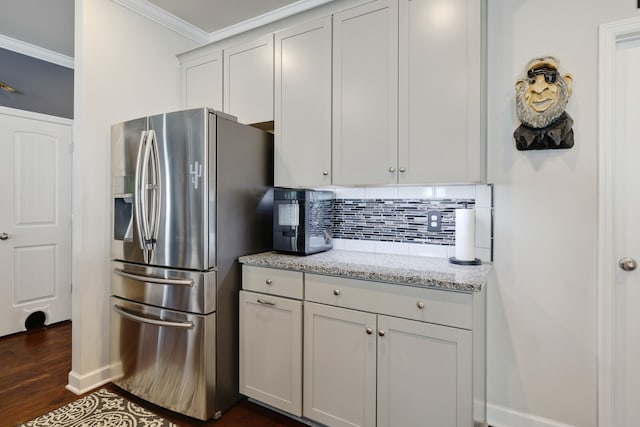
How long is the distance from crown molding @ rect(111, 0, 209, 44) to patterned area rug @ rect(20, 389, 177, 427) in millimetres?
2683

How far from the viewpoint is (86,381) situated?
2.24 meters

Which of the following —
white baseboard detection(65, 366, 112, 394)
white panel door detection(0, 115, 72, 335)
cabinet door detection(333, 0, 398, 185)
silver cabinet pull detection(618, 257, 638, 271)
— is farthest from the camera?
white panel door detection(0, 115, 72, 335)

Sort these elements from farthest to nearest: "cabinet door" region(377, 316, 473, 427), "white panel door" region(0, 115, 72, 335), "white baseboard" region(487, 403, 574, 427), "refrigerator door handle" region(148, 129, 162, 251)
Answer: "white panel door" region(0, 115, 72, 335) < "refrigerator door handle" region(148, 129, 162, 251) < "white baseboard" region(487, 403, 574, 427) < "cabinet door" region(377, 316, 473, 427)

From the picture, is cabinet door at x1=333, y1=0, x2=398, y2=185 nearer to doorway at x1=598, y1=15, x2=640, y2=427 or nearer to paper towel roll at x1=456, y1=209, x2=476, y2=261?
paper towel roll at x1=456, y1=209, x2=476, y2=261

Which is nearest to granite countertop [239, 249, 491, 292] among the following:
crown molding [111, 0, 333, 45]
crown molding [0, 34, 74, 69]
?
crown molding [111, 0, 333, 45]

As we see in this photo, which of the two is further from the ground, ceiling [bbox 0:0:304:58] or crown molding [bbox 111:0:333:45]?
ceiling [bbox 0:0:304:58]

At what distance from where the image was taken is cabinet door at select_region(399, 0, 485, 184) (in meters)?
1.68

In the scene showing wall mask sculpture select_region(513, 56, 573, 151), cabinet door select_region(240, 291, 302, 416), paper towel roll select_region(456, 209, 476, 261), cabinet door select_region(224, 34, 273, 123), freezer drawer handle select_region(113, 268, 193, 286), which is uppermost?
cabinet door select_region(224, 34, 273, 123)

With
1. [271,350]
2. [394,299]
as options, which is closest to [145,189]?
[271,350]

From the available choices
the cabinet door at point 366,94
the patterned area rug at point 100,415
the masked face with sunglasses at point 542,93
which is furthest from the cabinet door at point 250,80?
the patterned area rug at point 100,415

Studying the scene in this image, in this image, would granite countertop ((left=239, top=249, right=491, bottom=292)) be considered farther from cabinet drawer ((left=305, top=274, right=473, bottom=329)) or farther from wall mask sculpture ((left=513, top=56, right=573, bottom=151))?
wall mask sculpture ((left=513, top=56, right=573, bottom=151))

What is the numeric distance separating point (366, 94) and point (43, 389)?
2.80 meters

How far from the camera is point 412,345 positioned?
152cm

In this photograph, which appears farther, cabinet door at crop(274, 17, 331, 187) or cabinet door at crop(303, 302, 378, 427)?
cabinet door at crop(274, 17, 331, 187)
